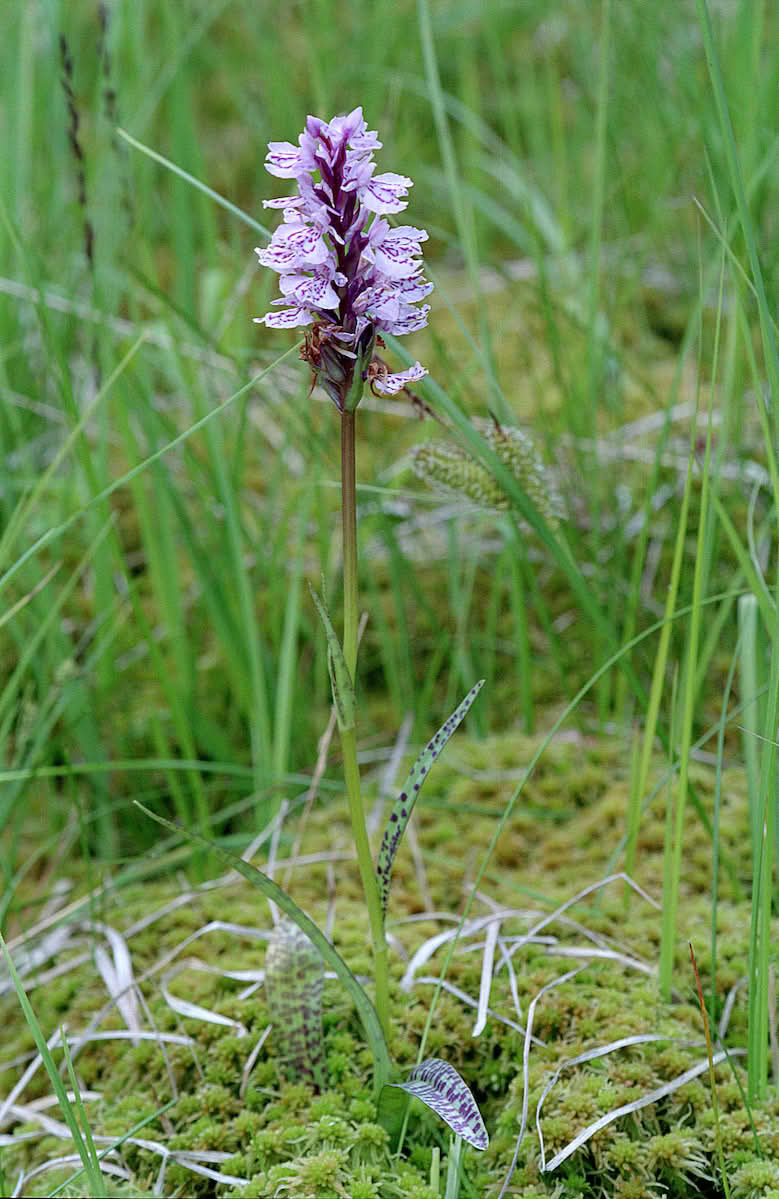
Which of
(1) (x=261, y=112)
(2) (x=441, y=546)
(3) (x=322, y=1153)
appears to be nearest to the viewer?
(3) (x=322, y=1153)

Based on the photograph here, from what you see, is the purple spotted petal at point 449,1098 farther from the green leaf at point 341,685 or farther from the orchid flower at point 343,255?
the orchid flower at point 343,255

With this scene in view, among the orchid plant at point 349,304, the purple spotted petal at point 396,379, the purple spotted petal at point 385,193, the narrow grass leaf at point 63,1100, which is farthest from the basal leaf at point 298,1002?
the purple spotted petal at point 385,193

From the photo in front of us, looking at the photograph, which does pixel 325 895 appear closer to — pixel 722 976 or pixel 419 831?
pixel 419 831

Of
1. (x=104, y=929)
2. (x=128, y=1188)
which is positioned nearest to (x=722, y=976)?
(x=128, y=1188)

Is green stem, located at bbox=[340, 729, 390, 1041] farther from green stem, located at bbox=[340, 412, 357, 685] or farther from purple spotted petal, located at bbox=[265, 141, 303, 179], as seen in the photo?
purple spotted petal, located at bbox=[265, 141, 303, 179]

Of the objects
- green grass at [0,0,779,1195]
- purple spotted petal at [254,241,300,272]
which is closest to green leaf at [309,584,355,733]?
purple spotted petal at [254,241,300,272]

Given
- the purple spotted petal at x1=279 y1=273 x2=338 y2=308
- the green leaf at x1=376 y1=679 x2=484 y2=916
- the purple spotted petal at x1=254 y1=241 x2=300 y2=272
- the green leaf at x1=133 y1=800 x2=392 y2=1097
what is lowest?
the green leaf at x1=133 y1=800 x2=392 y2=1097

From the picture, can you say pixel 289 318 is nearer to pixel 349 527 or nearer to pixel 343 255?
pixel 343 255
